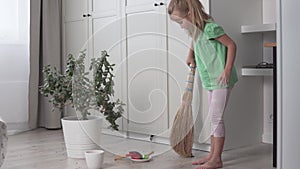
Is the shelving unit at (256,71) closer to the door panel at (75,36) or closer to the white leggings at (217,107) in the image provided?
the white leggings at (217,107)

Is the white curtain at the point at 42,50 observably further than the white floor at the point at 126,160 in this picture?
Yes

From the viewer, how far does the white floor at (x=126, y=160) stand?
88.1 inches

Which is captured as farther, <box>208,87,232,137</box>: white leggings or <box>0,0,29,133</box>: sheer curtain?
<box>0,0,29,133</box>: sheer curtain

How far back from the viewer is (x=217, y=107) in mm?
2283

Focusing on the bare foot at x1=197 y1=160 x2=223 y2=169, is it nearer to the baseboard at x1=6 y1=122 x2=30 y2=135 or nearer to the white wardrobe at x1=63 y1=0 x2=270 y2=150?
the white wardrobe at x1=63 y1=0 x2=270 y2=150

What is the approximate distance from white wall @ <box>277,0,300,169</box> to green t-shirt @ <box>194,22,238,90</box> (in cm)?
134

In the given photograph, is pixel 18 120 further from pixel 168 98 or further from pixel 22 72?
pixel 168 98

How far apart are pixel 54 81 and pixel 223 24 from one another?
111cm

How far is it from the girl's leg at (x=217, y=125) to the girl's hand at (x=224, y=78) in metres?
0.04

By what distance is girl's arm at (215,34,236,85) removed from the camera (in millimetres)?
2160

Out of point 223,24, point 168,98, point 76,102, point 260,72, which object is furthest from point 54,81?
point 260,72

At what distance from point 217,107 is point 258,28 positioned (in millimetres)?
664

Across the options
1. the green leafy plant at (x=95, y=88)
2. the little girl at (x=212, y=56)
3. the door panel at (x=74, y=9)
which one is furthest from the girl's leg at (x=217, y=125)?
the door panel at (x=74, y=9)

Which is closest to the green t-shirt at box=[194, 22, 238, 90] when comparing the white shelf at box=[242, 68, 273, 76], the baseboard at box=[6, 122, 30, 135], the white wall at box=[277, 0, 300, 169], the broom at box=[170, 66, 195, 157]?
the broom at box=[170, 66, 195, 157]
